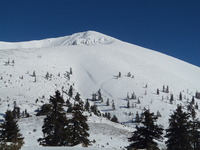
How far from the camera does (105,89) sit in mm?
188875

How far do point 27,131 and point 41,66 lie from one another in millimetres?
163910

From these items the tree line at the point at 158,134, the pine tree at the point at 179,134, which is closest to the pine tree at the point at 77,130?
the tree line at the point at 158,134

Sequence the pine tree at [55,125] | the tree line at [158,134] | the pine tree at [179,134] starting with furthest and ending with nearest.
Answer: the pine tree at [55,125]
the pine tree at [179,134]
the tree line at [158,134]

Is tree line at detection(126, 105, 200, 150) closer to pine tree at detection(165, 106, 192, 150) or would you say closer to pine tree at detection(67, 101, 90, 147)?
pine tree at detection(165, 106, 192, 150)

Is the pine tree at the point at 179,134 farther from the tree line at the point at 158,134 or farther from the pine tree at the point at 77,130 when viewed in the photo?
the pine tree at the point at 77,130

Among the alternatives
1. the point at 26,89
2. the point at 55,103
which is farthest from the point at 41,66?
the point at 55,103

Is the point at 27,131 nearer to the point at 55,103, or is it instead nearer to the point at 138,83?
the point at 55,103

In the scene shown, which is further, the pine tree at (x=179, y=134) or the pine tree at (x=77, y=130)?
the pine tree at (x=77, y=130)

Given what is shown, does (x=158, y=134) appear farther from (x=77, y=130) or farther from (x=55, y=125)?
(x=55, y=125)

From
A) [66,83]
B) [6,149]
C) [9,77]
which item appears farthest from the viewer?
[66,83]

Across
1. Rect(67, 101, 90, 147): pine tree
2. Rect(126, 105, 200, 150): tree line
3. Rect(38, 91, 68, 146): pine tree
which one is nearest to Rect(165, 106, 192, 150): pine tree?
Rect(126, 105, 200, 150): tree line

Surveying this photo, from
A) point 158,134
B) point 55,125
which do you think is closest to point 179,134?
point 158,134

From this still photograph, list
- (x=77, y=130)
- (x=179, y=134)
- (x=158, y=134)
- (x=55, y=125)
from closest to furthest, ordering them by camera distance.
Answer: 1. (x=158, y=134)
2. (x=179, y=134)
3. (x=55, y=125)
4. (x=77, y=130)

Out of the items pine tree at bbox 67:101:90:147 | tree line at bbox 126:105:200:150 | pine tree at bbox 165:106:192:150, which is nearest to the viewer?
tree line at bbox 126:105:200:150
